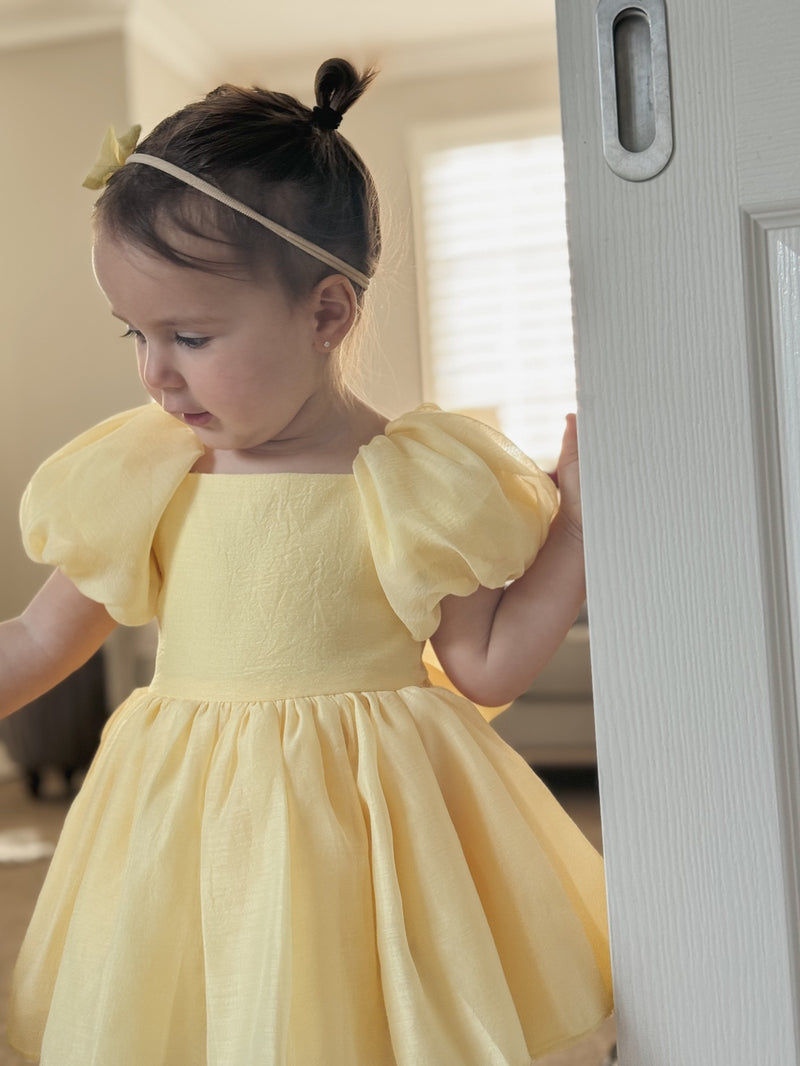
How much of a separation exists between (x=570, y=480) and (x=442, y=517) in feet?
0.33

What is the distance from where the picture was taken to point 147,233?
2.30 feet

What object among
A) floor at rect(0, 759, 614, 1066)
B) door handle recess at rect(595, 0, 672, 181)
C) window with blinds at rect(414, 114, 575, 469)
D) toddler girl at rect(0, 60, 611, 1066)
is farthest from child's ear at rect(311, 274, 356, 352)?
window with blinds at rect(414, 114, 575, 469)

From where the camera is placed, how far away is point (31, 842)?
8.59 ft

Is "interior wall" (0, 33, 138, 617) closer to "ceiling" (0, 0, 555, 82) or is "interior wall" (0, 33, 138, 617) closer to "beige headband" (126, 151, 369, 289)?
"ceiling" (0, 0, 555, 82)

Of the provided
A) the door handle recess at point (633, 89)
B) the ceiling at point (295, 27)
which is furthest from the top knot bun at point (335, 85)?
the ceiling at point (295, 27)

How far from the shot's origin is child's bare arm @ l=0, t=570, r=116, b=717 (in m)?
0.81

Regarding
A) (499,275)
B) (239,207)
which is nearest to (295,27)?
(499,275)

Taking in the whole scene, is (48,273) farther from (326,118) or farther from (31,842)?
(326,118)

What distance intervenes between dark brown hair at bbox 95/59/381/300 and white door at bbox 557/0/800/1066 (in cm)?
18

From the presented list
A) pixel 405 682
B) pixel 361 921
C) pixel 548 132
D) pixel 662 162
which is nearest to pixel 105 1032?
pixel 361 921

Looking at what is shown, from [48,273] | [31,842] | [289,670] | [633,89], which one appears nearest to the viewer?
[633,89]

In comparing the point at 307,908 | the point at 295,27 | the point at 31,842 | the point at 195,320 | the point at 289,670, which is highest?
the point at 295,27

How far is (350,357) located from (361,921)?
1.25 feet

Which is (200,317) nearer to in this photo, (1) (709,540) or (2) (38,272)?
(1) (709,540)
